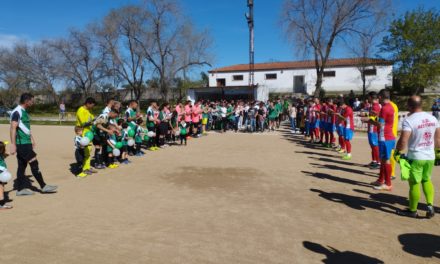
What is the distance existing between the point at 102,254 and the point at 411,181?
15.1 feet

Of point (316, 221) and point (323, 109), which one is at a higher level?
point (323, 109)

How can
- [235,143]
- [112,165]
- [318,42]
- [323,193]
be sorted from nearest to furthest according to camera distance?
[323,193] < [112,165] < [235,143] < [318,42]

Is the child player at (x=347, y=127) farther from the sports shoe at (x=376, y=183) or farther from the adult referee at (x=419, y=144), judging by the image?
the adult referee at (x=419, y=144)

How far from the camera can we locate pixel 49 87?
45.7 metres

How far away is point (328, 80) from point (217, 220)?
139 ft

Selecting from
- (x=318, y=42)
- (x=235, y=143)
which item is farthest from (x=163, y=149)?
(x=318, y=42)

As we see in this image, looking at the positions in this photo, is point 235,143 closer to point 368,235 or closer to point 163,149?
point 163,149

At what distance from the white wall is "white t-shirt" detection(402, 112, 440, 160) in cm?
3364

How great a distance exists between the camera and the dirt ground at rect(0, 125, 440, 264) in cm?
374

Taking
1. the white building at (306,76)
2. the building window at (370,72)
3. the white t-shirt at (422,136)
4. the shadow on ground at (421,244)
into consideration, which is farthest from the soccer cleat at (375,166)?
the building window at (370,72)

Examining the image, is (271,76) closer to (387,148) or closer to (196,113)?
(196,113)

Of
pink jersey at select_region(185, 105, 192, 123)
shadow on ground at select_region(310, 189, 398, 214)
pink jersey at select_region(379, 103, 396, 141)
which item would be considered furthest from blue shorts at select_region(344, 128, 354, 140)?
pink jersey at select_region(185, 105, 192, 123)

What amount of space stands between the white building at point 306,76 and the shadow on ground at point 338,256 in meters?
31.5

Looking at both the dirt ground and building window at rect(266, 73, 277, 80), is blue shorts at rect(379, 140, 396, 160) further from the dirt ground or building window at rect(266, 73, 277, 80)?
building window at rect(266, 73, 277, 80)
